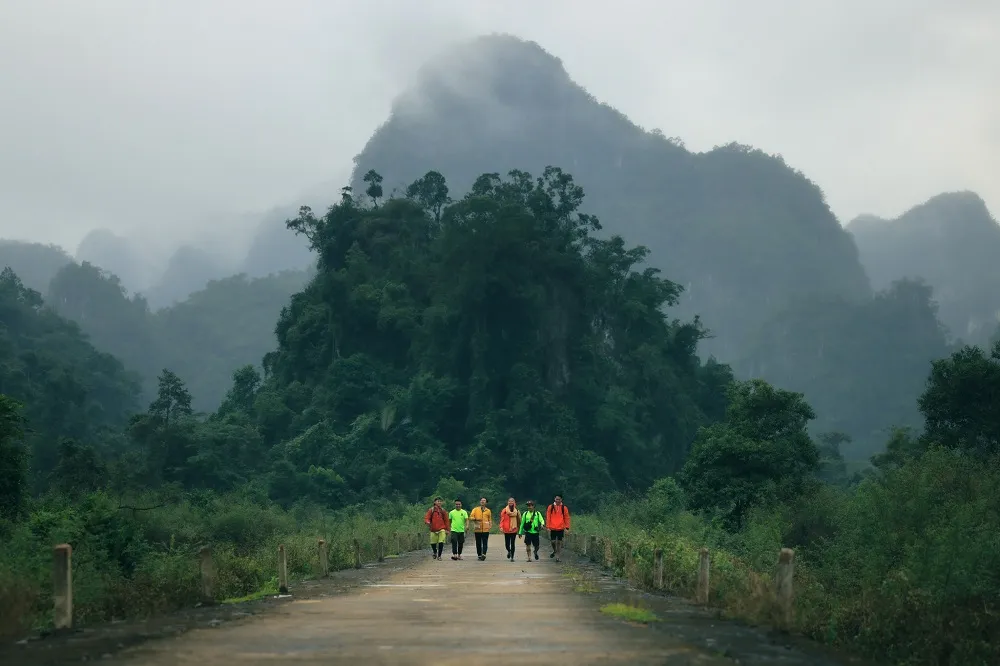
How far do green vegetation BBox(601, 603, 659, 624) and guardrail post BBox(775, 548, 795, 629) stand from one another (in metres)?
1.75

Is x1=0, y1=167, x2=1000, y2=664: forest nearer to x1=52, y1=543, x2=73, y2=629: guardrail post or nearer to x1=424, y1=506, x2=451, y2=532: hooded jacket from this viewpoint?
x1=424, y1=506, x2=451, y2=532: hooded jacket

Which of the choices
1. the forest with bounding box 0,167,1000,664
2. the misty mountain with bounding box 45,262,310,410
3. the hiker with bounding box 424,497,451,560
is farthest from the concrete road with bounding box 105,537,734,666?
the misty mountain with bounding box 45,262,310,410

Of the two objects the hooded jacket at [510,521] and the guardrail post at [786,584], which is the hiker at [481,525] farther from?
the guardrail post at [786,584]

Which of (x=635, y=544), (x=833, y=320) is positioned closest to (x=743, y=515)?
(x=635, y=544)

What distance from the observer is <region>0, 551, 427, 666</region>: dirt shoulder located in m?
10.6

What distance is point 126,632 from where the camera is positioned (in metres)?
12.8

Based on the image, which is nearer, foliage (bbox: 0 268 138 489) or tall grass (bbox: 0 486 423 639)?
tall grass (bbox: 0 486 423 639)

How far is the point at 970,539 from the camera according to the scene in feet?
78.6

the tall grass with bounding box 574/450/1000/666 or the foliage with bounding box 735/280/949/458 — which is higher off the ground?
the foliage with bounding box 735/280/949/458

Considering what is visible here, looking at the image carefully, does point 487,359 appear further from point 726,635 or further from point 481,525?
point 726,635

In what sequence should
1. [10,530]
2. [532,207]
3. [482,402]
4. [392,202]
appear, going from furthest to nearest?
[392,202] → [532,207] → [482,402] → [10,530]

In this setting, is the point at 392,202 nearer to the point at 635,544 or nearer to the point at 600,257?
the point at 600,257

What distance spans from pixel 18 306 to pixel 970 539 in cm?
10905

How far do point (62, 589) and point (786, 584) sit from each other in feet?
28.7
